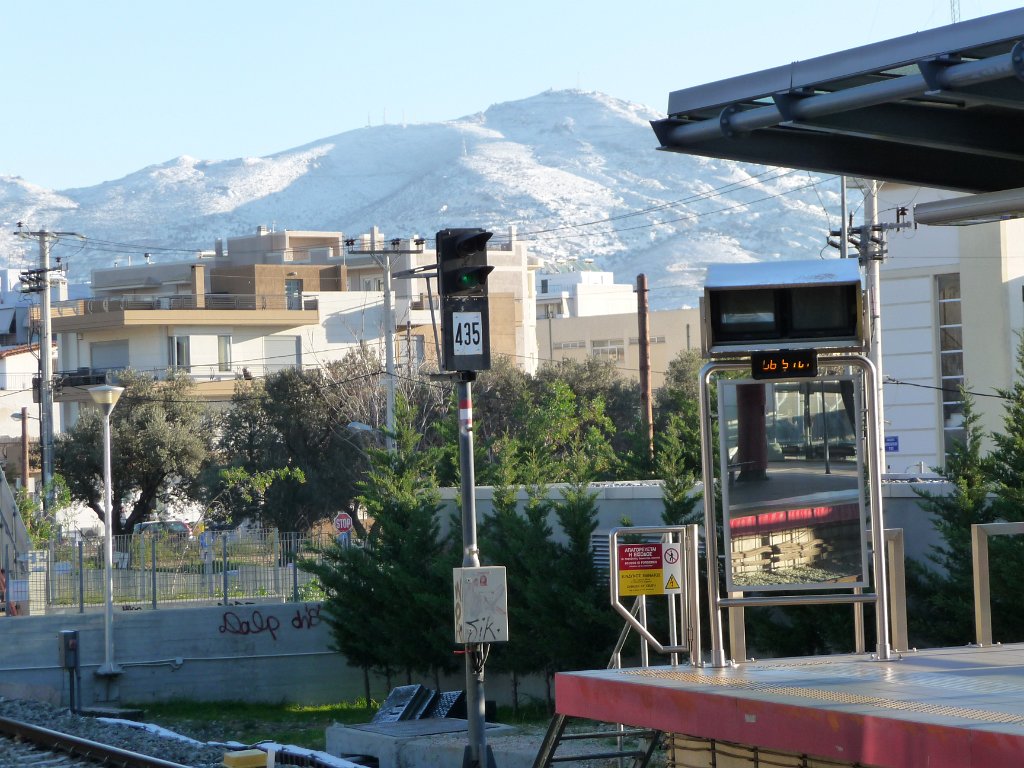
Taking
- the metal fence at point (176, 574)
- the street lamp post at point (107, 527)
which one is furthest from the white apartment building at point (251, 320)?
the street lamp post at point (107, 527)

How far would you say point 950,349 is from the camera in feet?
142

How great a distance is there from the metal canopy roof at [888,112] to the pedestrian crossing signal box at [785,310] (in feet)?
1.87

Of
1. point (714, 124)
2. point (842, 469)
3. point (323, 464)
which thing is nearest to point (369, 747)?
point (842, 469)

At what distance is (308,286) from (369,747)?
228 ft

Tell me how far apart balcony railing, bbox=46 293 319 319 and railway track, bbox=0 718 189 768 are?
175ft

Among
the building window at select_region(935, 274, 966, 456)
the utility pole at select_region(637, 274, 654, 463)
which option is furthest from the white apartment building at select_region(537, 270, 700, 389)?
the utility pole at select_region(637, 274, 654, 463)

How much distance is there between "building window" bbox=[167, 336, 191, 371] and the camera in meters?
67.0

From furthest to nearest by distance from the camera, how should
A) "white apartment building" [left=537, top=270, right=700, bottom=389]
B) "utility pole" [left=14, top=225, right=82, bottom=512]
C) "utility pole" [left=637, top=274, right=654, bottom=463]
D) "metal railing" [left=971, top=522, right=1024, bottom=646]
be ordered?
"white apartment building" [left=537, top=270, right=700, bottom=389]
"utility pole" [left=14, top=225, right=82, bottom=512]
"utility pole" [left=637, top=274, right=654, bottom=463]
"metal railing" [left=971, top=522, right=1024, bottom=646]

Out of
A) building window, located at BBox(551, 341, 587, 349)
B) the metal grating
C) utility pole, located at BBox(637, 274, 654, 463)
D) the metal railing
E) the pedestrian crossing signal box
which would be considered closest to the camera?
the metal grating

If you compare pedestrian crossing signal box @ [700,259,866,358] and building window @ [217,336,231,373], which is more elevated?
building window @ [217,336,231,373]

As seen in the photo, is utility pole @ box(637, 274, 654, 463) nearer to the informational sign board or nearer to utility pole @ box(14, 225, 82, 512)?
utility pole @ box(14, 225, 82, 512)

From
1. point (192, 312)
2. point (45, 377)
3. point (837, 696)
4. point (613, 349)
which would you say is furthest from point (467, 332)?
point (613, 349)

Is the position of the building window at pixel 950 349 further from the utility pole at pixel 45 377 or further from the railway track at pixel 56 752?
the railway track at pixel 56 752

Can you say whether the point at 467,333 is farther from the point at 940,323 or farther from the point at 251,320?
the point at 251,320
